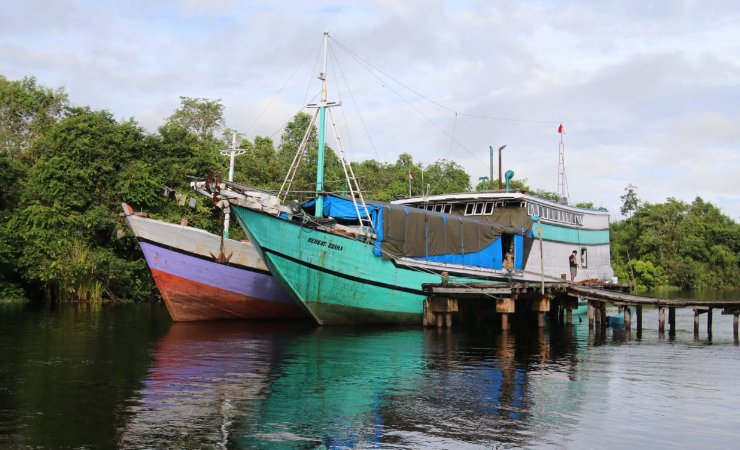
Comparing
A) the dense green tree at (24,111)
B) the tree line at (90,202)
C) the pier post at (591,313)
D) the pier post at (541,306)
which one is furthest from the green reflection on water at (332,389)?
the dense green tree at (24,111)

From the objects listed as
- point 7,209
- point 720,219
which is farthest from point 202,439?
point 720,219

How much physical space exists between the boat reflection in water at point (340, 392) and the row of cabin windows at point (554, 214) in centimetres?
932

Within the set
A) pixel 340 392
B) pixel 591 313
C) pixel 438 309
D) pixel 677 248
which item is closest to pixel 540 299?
pixel 591 313

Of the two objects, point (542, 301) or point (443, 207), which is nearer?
point (542, 301)

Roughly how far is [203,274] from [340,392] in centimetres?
1413

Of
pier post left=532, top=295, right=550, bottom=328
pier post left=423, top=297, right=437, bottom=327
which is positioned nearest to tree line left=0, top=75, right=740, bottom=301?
pier post left=423, top=297, right=437, bottom=327

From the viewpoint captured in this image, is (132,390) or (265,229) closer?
(132,390)

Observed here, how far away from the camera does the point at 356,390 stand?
1487 centimetres

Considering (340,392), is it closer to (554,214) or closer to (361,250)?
(361,250)

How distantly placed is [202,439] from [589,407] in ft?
24.0

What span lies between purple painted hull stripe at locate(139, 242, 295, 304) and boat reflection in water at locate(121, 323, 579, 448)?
13.7ft

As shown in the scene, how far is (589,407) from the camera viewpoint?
1362 cm

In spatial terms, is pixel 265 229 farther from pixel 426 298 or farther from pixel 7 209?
pixel 7 209

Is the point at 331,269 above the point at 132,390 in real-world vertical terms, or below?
above
